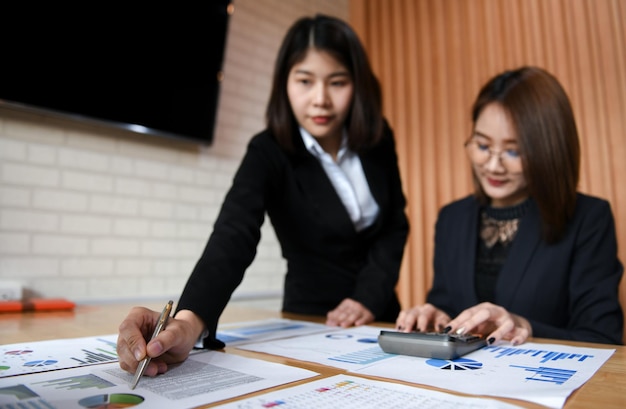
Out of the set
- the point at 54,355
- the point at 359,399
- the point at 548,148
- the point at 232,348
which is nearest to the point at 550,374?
the point at 359,399

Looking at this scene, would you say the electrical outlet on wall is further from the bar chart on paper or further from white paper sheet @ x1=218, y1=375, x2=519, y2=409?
white paper sheet @ x1=218, y1=375, x2=519, y2=409

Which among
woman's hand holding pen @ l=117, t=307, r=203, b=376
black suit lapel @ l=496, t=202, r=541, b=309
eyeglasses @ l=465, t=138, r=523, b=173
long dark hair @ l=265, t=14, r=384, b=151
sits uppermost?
long dark hair @ l=265, t=14, r=384, b=151

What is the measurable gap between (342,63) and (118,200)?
3.77ft

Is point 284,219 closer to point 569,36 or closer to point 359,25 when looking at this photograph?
point 569,36

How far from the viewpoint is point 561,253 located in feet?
3.64

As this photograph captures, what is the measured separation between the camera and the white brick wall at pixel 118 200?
156cm

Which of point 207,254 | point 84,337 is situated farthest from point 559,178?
point 84,337

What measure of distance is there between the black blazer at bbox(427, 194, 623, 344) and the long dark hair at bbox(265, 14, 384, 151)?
460 millimetres

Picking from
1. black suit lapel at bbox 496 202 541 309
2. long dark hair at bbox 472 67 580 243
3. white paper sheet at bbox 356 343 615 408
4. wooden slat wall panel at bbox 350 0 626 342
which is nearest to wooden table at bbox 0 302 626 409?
white paper sheet at bbox 356 343 615 408

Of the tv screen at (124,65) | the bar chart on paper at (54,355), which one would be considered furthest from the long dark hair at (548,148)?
the tv screen at (124,65)

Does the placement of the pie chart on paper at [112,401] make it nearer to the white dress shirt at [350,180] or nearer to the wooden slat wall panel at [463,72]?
the white dress shirt at [350,180]

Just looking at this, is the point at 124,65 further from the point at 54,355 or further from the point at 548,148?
the point at 548,148

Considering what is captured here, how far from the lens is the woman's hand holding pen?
0.50 m

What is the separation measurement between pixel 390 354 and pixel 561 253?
0.72 meters
